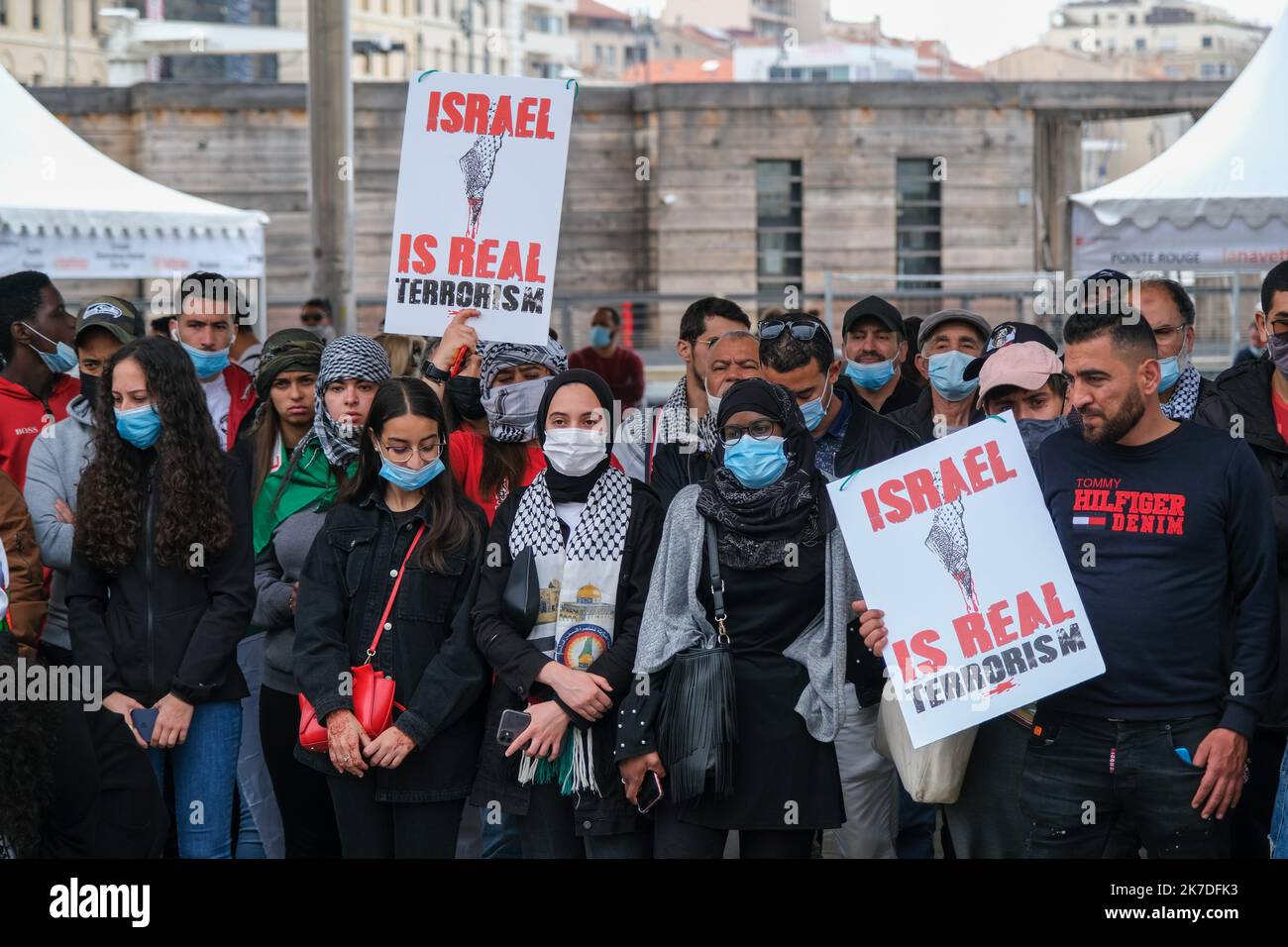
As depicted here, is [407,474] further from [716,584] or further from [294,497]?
[716,584]

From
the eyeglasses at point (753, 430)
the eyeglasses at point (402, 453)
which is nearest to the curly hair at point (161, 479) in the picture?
the eyeglasses at point (402, 453)

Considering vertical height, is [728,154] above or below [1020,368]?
above

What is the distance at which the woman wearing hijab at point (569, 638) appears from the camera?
502 centimetres

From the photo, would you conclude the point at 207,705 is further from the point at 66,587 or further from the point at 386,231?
the point at 386,231

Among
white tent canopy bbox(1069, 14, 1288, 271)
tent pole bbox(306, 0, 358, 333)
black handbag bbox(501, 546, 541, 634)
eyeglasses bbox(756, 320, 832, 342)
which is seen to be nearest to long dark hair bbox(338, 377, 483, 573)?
black handbag bbox(501, 546, 541, 634)

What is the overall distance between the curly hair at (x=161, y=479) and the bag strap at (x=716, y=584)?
167 cm

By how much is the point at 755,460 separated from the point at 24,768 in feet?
7.20

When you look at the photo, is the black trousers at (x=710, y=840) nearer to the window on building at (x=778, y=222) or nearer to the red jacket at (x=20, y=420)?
the red jacket at (x=20, y=420)

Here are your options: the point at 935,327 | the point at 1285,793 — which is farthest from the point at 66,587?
the point at 1285,793

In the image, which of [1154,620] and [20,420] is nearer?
[1154,620]

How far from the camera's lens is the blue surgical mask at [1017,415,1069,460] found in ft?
17.6

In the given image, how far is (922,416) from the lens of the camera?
6605mm

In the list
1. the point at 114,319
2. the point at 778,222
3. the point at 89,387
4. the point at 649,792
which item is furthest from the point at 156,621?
the point at 778,222

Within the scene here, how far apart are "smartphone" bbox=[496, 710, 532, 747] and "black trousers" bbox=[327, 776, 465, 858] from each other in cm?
31
